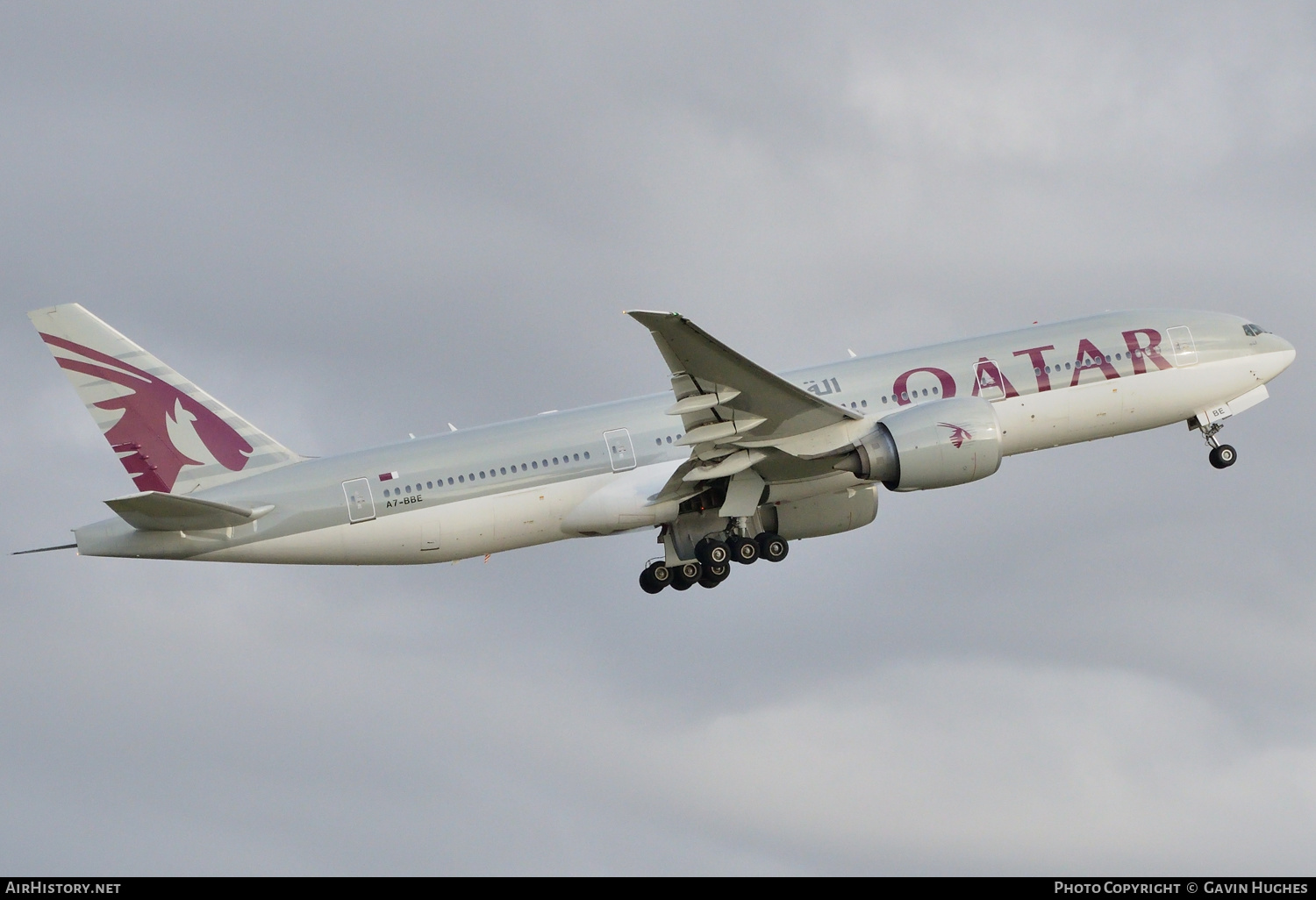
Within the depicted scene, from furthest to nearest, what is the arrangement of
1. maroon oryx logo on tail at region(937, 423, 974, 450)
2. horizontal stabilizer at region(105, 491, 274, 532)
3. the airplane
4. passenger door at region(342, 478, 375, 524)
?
passenger door at region(342, 478, 375, 524)
the airplane
maroon oryx logo on tail at region(937, 423, 974, 450)
horizontal stabilizer at region(105, 491, 274, 532)

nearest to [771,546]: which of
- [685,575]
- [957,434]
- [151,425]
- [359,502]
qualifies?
[685,575]

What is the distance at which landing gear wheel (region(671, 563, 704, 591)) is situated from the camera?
145 feet

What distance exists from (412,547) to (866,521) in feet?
47.0

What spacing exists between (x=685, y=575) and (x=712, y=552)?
1666 mm

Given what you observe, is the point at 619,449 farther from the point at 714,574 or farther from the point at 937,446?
the point at 937,446

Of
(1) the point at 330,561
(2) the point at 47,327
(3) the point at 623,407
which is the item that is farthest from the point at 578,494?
(2) the point at 47,327

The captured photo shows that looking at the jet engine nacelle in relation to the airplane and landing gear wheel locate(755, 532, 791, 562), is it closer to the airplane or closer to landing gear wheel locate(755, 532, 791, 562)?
the airplane

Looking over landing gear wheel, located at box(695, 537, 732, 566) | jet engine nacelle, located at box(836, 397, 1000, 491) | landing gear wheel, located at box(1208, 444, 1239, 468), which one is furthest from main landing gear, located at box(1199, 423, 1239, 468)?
landing gear wheel, located at box(695, 537, 732, 566)

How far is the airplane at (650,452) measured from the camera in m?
38.9

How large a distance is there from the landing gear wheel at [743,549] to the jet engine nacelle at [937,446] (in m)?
5.18

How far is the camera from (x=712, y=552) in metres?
43.1

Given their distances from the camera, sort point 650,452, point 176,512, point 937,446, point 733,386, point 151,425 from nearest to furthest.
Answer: point 176,512 → point 733,386 → point 937,446 → point 151,425 → point 650,452

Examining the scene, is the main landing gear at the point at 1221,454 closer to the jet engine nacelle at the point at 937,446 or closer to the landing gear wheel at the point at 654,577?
the jet engine nacelle at the point at 937,446

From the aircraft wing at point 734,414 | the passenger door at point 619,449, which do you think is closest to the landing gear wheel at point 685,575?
the aircraft wing at point 734,414
